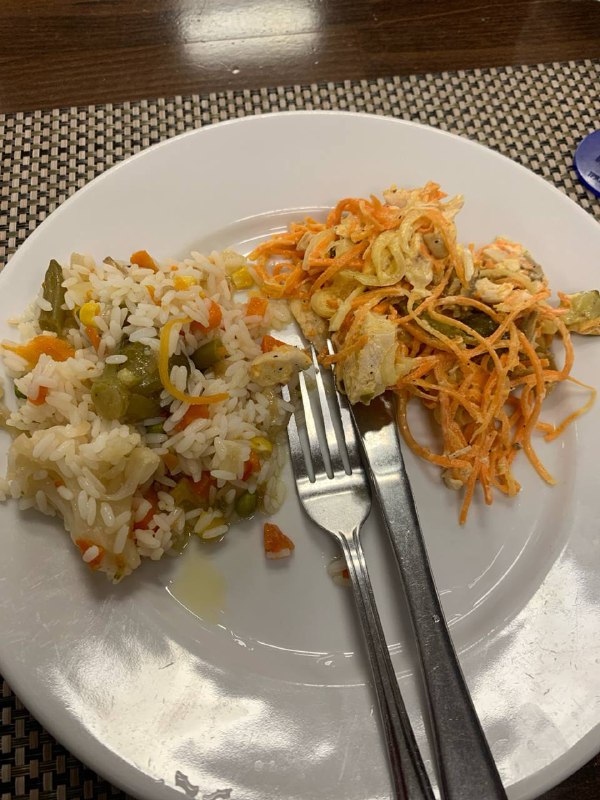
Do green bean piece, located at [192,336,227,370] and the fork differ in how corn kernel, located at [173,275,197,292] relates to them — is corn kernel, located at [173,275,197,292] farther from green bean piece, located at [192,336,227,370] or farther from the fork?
the fork

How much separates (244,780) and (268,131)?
→ 2.05 meters

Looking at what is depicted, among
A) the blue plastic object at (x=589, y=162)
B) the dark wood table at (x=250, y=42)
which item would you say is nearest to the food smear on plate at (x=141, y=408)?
the dark wood table at (x=250, y=42)

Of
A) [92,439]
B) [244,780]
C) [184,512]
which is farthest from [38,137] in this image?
[244,780]

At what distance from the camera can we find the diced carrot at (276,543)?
1656 millimetres

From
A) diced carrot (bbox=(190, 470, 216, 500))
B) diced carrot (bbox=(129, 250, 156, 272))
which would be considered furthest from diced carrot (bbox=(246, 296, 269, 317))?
diced carrot (bbox=(190, 470, 216, 500))

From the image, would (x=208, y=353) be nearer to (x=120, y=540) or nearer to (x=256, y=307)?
(x=256, y=307)

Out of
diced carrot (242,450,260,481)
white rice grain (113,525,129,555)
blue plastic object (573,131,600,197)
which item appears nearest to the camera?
white rice grain (113,525,129,555)

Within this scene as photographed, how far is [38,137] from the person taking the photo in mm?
2498

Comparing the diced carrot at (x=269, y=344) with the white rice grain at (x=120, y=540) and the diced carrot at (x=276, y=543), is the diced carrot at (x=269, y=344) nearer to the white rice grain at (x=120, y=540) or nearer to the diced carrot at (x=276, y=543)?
the diced carrot at (x=276, y=543)

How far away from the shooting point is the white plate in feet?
4.41

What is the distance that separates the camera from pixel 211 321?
5.63ft

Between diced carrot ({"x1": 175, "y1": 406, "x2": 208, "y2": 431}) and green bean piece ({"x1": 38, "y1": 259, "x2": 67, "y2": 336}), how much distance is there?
0.47 m

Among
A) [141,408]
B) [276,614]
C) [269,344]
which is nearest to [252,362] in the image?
[269,344]

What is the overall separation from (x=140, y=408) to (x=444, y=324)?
99 cm
